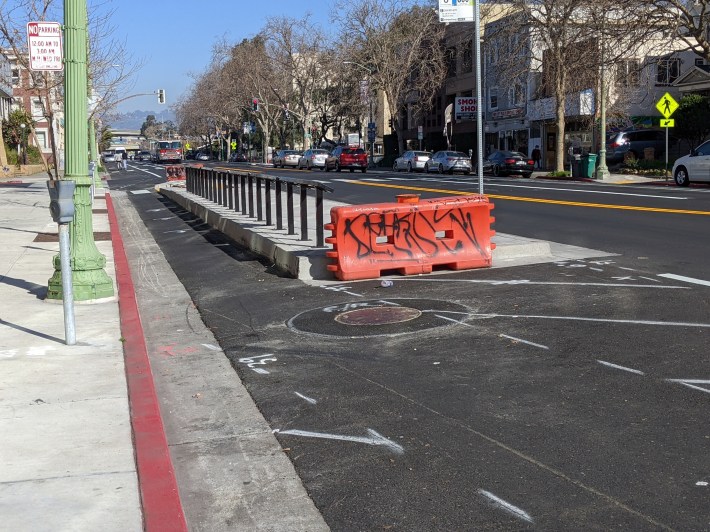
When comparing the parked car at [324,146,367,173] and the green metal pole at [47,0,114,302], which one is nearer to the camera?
the green metal pole at [47,0,114,302]

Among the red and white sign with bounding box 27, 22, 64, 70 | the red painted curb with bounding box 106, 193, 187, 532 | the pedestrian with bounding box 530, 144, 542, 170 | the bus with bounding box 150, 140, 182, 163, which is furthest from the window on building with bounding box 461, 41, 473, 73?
the red painted curb with bounding box 106, 193, 187, 532

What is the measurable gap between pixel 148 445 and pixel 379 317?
3.95 meters

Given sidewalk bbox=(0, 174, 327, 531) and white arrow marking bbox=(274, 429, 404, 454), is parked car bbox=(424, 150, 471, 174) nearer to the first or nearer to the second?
sidewalk bbox=(0, 174, 327, 531)

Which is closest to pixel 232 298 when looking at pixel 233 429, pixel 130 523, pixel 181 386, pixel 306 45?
pixel 181 386

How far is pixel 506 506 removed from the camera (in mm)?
4340

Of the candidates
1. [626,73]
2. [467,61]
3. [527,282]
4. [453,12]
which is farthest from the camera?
[467,61]

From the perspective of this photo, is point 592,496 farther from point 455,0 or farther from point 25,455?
point 455,0

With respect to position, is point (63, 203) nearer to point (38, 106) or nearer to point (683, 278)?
point (683, 278)

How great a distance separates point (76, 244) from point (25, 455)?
17.9 feet

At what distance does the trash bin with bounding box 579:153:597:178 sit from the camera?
4044cm

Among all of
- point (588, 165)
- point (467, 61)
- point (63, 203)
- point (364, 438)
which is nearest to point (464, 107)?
point (467, 61)

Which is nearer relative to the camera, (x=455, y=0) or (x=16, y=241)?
(x=455, y=0)

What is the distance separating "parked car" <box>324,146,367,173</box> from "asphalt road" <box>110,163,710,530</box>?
149 ft

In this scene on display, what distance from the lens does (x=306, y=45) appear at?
80375mm
